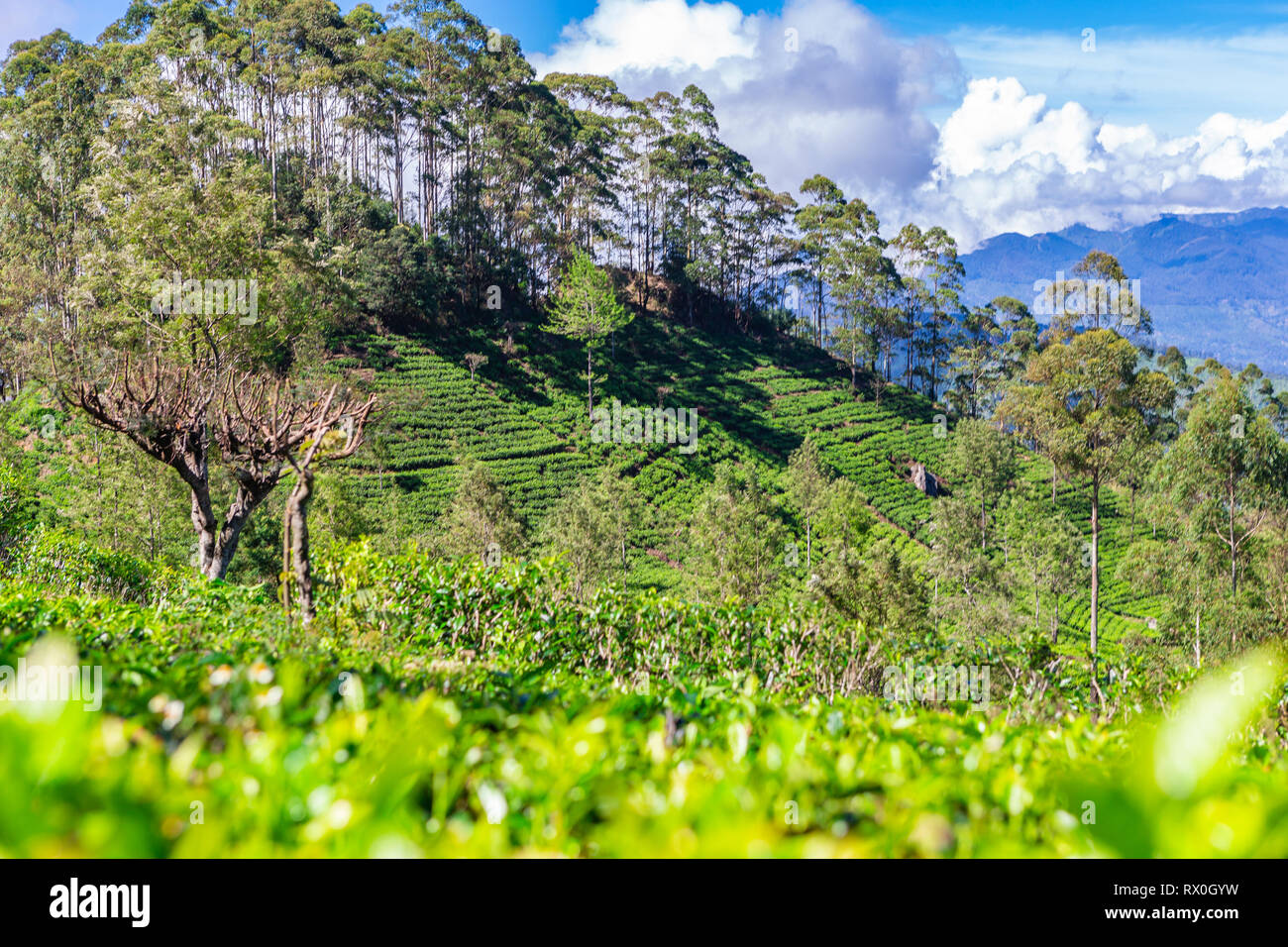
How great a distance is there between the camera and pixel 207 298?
54.3 ft

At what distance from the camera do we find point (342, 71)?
4622 cm

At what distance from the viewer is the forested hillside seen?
140cm

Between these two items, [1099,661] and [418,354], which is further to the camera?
[418,354]

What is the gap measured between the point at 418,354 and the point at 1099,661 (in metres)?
43.6

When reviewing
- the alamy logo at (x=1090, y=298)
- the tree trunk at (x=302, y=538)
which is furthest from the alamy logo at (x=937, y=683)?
the alamy logo at (x=1090, y=298)

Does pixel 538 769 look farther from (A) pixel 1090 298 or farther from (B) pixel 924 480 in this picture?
(A) pixel 1090 298

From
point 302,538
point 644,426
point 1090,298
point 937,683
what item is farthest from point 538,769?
point 1090,298

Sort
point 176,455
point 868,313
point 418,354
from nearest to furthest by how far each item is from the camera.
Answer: point 176,455
point 418,354
point 868,313

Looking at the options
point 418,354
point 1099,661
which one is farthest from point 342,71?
point 1099,661

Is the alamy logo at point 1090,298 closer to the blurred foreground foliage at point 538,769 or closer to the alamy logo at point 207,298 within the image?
the alamy logo at point 207,298
